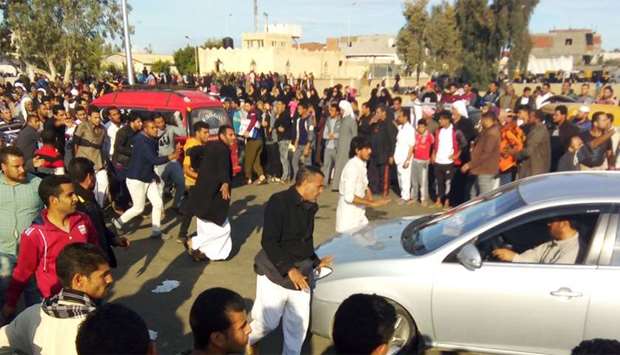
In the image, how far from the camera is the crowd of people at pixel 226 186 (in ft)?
7.79

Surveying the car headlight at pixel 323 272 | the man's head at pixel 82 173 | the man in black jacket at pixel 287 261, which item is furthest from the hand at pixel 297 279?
the man's head at pixel 82 173

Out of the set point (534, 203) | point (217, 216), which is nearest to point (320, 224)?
point (217, 216)

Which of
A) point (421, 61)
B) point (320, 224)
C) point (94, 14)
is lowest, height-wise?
point (320, 224)

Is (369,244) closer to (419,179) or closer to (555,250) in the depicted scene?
(555,250)

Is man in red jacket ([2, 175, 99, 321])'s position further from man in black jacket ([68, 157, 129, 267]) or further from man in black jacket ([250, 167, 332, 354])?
man in black jacket ([250, 167, 332, 354])

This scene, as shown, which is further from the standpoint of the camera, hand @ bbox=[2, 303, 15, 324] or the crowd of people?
hand @ bbox=[2, 303, 15, 324]

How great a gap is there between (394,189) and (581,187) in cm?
705

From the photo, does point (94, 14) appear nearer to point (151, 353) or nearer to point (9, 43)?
point (9, 43)

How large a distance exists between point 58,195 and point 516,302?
3.32 m

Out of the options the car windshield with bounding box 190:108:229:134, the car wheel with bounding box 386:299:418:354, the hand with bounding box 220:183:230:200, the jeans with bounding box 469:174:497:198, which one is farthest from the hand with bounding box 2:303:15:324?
the car windshield with bounding box 190:108:229:134

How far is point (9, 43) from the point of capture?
34938 mm

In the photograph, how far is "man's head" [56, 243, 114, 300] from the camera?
8.88 feet

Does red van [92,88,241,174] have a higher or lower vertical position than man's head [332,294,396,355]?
higher

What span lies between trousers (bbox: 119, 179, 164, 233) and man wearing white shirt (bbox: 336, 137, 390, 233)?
2860 mm
